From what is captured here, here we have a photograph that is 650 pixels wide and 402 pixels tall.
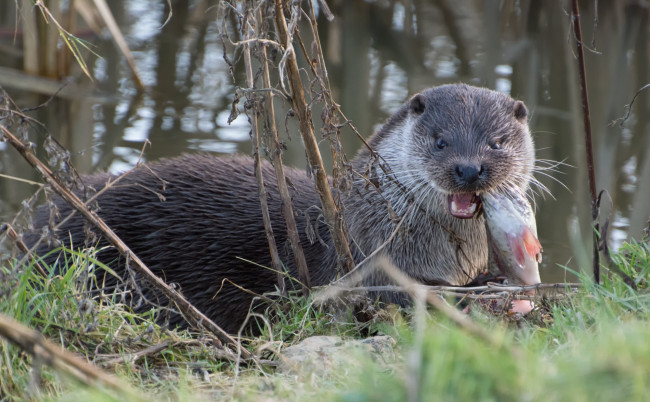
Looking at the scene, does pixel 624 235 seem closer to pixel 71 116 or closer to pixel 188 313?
pixel 188 313

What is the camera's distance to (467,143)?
344cm

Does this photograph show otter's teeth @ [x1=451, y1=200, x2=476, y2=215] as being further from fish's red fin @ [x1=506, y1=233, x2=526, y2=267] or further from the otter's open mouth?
fish's red fin @ [x1=506, y1=233, x2=526, y2=267]

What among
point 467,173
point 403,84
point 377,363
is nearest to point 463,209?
point 467,173

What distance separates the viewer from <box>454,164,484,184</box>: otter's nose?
10.6 ft

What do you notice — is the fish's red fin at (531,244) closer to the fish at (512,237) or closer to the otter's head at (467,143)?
the fish at (512,237)

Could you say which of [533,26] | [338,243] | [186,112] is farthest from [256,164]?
[533,26]

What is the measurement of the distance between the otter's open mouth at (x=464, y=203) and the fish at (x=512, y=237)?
0.08 m

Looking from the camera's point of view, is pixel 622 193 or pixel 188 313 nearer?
pixel 188 313

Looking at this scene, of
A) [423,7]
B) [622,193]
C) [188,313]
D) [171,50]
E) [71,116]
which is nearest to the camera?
[188,313]

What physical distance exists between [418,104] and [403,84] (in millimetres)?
4464

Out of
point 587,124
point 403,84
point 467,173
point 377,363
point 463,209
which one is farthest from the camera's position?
point 403,84

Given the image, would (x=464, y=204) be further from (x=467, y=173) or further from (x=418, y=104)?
(x=418, y=104)

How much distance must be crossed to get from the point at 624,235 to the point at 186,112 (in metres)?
3.65

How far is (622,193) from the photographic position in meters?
6.00
